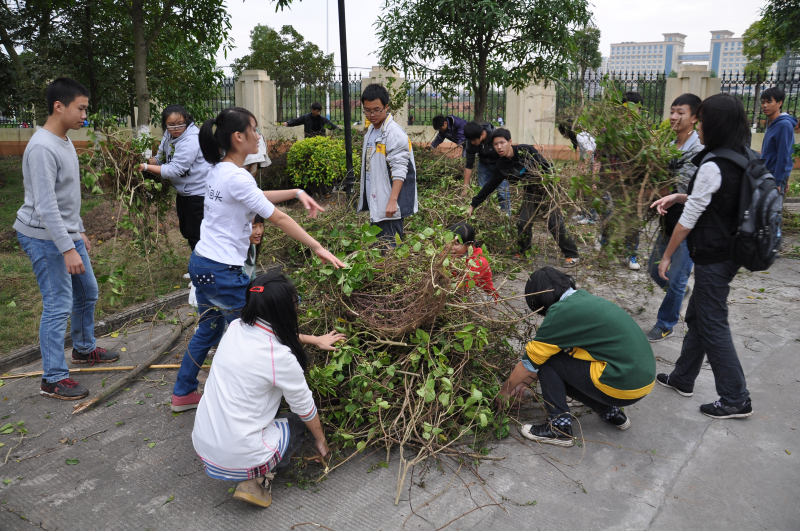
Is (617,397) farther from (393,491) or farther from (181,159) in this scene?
(181,159)

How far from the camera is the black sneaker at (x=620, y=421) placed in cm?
349

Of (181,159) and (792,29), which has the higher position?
(792,29)

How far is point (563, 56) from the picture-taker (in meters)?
9.55

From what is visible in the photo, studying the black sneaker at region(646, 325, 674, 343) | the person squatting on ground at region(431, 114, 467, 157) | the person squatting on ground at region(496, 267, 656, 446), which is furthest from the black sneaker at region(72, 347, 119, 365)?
the person squatting on ground at region(431, 114, 467, 157)

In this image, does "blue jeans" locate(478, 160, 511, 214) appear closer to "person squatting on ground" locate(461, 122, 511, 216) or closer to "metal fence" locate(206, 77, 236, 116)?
"person squatting on ground" locate(461, 122, 511, 216)

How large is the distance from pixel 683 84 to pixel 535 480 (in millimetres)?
15775

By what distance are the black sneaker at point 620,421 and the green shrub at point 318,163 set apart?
22.5 feet

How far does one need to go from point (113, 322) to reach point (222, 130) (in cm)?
279

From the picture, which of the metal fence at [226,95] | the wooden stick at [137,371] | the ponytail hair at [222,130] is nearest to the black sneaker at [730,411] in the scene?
the ponytail hair at [222,130]

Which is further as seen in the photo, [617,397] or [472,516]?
[617,397]

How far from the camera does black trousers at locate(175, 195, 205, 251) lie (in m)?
5.18

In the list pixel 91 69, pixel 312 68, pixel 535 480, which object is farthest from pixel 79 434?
pixel 312 68

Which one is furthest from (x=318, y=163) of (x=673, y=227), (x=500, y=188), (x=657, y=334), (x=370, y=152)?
(x=673, y=227)

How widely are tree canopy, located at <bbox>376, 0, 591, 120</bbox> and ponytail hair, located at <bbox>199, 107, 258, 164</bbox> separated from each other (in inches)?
251
